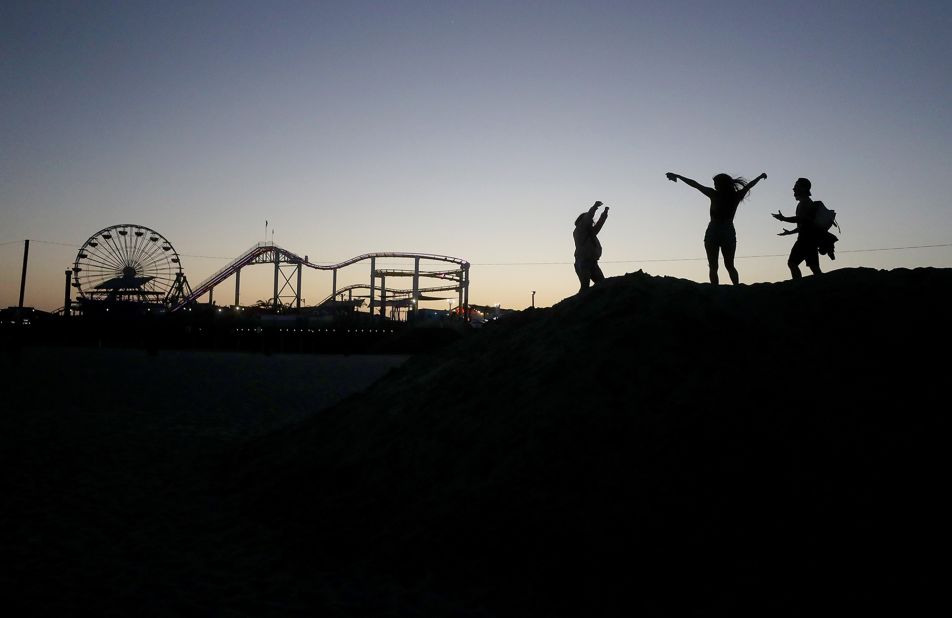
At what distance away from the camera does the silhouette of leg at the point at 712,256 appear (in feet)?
20.4

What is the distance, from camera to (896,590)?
2.90 m

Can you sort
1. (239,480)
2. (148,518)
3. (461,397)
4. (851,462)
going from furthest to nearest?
(239,480) → (461,397) → (148,518) → (851,462)

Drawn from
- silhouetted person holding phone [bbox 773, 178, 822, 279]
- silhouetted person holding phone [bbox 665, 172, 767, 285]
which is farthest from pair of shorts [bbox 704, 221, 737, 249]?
silhouetted person holding phone [bbox 773, 178, 822, 279]

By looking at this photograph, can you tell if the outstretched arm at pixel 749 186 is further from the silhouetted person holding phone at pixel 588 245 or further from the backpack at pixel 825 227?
the silhouetted person holding phone at pixel 588 245

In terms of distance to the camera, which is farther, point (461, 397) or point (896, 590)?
point (461, 397)

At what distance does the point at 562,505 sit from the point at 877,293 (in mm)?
3180

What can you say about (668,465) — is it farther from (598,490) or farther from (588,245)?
(588,245)

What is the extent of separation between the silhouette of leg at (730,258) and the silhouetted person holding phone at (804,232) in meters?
0.44

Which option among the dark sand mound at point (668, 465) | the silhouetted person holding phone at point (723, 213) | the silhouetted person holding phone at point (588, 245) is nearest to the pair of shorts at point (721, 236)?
the silhouetted person holding phone at point (723, 213)

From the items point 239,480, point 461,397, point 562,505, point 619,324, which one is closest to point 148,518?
point 239,480

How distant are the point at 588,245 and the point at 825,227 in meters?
2.42

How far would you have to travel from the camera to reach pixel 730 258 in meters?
6.29

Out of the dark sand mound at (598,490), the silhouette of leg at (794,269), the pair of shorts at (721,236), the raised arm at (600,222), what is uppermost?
the raised arm at (600,222)

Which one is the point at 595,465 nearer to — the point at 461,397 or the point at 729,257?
the point at 461,397
